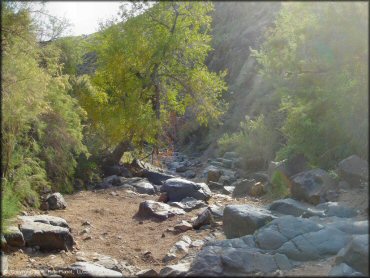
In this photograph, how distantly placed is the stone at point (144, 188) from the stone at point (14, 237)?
21.6ft

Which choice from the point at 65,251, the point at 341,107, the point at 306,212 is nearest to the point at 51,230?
the point at 65,251

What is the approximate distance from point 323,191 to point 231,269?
4.45 meters

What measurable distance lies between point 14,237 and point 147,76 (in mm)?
8862

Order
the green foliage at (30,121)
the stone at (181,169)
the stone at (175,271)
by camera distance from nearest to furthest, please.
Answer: the stone at (175,271) < the green foliage at (30,121) < the stone at (181,169)

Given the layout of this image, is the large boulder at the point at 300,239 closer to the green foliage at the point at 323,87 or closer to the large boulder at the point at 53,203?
the green foliage at the point at 323,87

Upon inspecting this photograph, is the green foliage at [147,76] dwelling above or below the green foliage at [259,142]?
above

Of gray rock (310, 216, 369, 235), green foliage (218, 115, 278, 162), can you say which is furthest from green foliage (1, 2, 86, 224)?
green foliage (218, 115, 278, 162)

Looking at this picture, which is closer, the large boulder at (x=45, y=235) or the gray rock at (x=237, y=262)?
the gray rock at (x=237, y=262)

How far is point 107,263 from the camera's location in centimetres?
782

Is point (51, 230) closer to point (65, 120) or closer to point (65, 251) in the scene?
point (65, 251)

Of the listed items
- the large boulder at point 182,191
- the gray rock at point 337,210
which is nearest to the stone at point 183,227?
the large boulder at point 182,191

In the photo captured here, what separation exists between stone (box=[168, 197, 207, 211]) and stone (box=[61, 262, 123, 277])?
444cm

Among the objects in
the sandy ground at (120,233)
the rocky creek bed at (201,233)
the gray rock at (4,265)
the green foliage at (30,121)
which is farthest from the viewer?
the green foliage at (30,121)

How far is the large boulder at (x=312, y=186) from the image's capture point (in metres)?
9.38
